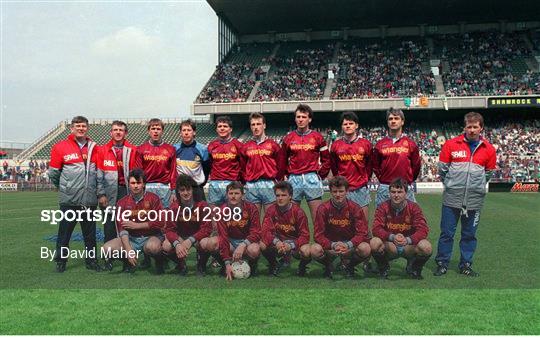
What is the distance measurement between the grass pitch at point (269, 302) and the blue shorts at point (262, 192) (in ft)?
2.95

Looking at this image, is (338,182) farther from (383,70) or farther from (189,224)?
(383,70)

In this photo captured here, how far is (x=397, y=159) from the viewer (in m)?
6.23

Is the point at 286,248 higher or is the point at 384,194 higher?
the point at 384,194

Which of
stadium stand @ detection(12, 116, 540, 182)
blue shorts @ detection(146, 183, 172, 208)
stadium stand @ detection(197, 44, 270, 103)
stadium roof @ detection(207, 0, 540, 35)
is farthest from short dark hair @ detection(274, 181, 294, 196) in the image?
stadium roof @ detection(207, 0, 540, 35)

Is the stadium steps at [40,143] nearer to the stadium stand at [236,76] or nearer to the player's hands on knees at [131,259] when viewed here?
the stadium stand at [236,76]

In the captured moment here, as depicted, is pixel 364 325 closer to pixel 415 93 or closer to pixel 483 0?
pixel 415 93

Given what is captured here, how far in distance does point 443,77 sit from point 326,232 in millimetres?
30911

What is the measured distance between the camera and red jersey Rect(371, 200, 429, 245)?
233 inches

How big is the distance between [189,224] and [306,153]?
179 cm

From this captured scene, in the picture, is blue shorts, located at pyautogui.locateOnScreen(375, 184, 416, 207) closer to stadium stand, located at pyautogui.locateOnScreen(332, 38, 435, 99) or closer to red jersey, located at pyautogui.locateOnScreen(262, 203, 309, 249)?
red jersey, located at pyautogui.locateOnScreen(262, 203, 309, 249)

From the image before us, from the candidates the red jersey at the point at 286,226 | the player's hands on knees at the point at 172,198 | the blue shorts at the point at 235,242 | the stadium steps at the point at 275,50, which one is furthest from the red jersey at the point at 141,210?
the stadium steps at the point at 275,50

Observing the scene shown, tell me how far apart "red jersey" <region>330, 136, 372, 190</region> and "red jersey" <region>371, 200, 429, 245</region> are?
52 centimetres

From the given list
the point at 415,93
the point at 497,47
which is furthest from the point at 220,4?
the point at 497,47

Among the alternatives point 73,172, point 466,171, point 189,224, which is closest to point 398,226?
point 466,171
